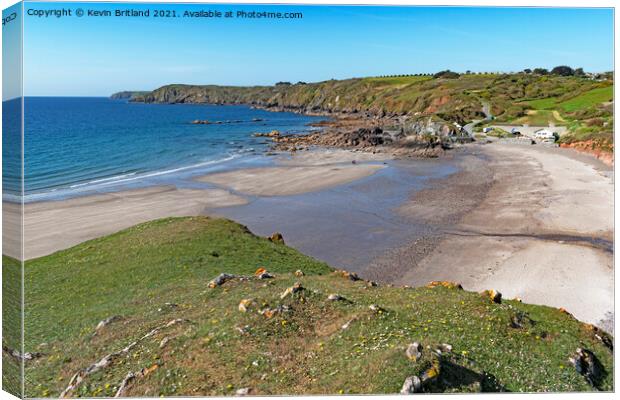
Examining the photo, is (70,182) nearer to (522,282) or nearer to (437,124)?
(522,282)

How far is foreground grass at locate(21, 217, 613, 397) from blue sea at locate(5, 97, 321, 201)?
14858mm

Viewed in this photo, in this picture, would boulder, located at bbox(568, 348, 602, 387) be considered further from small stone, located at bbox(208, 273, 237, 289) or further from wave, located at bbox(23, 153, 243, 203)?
wave, located at bbox(23, 153, 243, 203)

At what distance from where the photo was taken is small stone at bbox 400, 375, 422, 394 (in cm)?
1175

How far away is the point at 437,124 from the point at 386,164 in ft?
74.9

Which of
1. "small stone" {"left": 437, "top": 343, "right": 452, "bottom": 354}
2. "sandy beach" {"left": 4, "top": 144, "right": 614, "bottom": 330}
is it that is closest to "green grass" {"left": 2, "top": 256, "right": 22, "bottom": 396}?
"sandy beach" {"left": 4, "top": 144, "right": 614, "bottom": 330}

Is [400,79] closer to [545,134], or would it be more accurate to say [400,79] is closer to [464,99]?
[464,99]

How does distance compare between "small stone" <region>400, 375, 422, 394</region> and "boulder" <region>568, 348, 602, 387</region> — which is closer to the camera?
"small stone" <region>400, 375, 422, 394</region>

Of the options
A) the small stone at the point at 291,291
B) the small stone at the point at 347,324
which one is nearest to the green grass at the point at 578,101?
the small stone at the point at 347,324

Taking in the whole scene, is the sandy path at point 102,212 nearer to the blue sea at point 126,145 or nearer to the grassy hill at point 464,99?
the blue sea at point 126,145

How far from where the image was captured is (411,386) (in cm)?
1177

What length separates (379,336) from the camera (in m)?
13.9

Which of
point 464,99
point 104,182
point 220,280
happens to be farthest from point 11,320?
point 464,99

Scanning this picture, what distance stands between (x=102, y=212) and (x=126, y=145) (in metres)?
30.5

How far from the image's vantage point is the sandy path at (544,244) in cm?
2431
